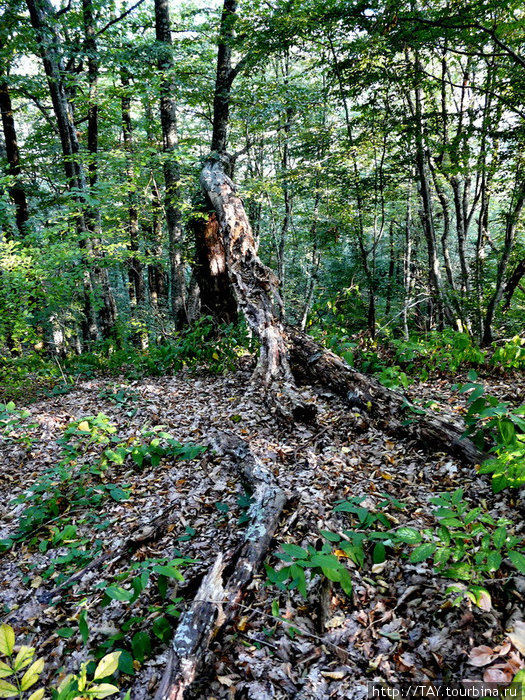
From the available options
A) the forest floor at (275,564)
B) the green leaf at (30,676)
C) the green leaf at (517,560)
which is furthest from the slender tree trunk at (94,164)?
the green leaf at (517,560)

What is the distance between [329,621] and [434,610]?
0.68m

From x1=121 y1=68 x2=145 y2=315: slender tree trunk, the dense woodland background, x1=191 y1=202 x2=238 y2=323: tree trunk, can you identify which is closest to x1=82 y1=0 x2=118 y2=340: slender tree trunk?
the dense woodland background

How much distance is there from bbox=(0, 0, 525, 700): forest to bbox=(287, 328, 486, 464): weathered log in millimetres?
36

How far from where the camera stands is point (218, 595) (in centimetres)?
250

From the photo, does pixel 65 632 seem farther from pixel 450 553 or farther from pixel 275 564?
pixel 450 553

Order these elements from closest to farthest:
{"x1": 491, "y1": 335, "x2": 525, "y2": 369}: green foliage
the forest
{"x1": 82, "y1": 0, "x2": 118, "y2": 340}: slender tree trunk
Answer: the forest → {"x1": 491, "y1": 335, "x2": 525, "y2": 369}: green foliage → {"x1": 82, "y1": 0, "x2": 118, "y2": 340}: slender tree trunk

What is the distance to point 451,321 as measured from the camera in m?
8.01

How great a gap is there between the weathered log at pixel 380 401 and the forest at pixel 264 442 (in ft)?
0.12

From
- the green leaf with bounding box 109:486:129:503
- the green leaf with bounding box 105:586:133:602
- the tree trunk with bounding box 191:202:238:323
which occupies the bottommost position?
the green leaf with bounding box 109:486:129:503

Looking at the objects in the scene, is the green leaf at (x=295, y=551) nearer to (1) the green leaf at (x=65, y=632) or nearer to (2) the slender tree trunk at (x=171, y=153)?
(1) the green leaf at (x=65, y=632)

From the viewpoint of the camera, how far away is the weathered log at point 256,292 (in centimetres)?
533

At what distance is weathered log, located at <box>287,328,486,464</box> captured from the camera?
3.81 metres

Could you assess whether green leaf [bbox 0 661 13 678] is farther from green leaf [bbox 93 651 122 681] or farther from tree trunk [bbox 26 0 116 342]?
tree trunk [bbox 26 0 116 342]

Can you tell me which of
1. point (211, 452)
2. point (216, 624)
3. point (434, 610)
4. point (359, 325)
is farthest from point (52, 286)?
point (359, 325)
